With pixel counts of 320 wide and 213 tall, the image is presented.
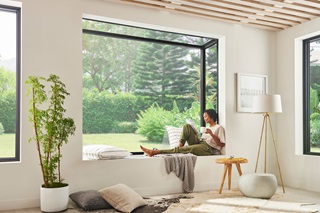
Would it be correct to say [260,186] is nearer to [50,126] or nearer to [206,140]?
[206,140]

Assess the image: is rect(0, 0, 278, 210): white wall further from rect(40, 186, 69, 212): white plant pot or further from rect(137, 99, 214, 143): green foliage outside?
rect(137, 99, 214, 143): green foliage outside

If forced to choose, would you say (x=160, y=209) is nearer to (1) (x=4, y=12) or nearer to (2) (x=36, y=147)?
(2) (x=36, y=147)

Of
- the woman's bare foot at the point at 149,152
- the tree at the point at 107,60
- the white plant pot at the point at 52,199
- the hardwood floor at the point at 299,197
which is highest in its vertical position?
the tree at the point at 107,60

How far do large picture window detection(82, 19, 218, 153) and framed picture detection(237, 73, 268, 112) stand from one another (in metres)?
0.45

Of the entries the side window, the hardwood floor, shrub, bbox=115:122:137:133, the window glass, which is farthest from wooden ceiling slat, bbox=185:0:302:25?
the hardwood floor

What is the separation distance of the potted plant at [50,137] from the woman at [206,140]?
180cm

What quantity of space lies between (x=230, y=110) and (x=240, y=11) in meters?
1.62

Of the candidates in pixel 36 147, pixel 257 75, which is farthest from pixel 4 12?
pixel 257 75

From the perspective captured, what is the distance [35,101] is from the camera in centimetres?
420

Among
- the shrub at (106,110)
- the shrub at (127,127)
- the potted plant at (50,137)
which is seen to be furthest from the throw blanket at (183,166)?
the potted plant at (50,137)

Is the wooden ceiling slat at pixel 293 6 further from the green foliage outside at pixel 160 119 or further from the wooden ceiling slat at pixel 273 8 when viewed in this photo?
the green foliage outside at pixel 160 119

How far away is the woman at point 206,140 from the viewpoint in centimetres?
570

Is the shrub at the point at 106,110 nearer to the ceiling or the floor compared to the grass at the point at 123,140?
nearer to the ceiling

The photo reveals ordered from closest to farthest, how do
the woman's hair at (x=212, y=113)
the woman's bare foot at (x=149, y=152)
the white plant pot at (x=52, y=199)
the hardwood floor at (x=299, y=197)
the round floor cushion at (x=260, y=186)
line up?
the white plant pot at (x=52, y=199), the hardwood floor at (x=299, y=197), the round floor cushion at (x=260, y=186), the woman's bare foot at (x=149, y=152), the woman's hair at (x=212, y=113)
